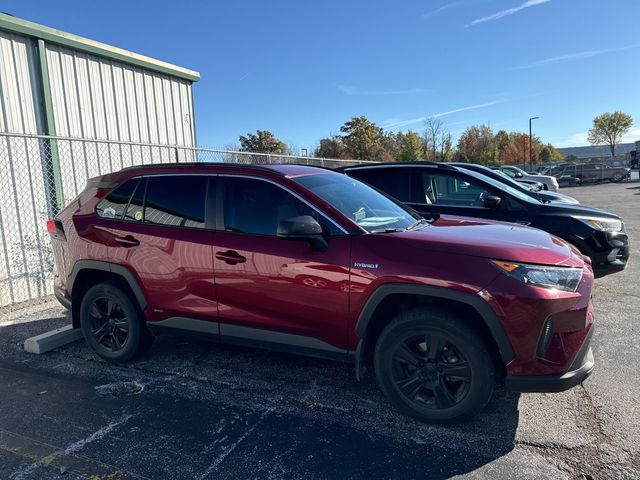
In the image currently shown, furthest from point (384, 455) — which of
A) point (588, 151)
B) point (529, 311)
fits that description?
point (588, 151)

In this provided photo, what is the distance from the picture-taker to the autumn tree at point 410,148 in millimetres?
56750

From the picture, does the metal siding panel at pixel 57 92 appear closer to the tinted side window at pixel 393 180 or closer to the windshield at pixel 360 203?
the tinted side window at pixel 393 180

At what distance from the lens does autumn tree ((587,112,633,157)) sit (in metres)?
80.5

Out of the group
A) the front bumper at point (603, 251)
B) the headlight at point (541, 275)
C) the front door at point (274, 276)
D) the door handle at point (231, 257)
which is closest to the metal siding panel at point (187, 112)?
the front door at point (274, 276)

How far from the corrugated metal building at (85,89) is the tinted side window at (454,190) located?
579cm

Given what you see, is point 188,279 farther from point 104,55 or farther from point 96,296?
point 104,55

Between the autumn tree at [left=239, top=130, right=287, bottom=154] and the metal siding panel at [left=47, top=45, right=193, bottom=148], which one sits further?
the autumn tree at [left=239, top=130, right=287, bottom=154]

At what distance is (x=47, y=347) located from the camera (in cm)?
472

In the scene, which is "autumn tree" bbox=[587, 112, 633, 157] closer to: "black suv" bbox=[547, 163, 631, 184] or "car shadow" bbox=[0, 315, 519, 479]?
"black suv" bbox=[547, 163, 631, 184]

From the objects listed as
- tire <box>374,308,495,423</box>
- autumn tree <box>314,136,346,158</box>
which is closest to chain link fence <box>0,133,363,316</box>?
tire <box>374,308,495,423</box>

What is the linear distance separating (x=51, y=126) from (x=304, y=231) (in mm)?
6134

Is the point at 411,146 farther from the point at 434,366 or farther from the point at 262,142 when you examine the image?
the point at 434,366

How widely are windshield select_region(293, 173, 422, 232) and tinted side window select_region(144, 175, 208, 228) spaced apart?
879 mm

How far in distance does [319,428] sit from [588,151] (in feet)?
402
